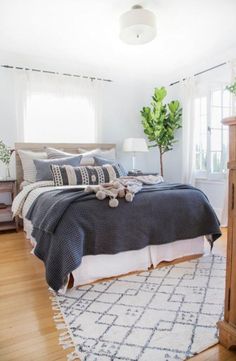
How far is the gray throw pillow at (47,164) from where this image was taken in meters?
3.45

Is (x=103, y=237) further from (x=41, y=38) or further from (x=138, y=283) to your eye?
(x=41, y=38)

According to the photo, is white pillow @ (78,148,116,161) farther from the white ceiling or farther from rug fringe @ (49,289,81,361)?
rug fringe @ (49,289,81,361)

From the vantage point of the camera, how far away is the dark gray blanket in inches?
77.4

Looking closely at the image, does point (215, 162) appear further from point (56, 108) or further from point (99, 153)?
point (56, 108)

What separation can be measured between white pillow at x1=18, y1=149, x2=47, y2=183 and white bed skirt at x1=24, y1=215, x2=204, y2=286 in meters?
1.85

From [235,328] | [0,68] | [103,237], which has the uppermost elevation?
[0,68]

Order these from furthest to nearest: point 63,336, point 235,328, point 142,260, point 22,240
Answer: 1. point 22,240
2. point 142,260
3. point 63,336
4. point 235,328

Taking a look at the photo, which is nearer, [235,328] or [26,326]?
[235,328]

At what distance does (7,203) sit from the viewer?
13.0 feet

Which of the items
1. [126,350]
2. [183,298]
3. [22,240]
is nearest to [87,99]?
[22,240]

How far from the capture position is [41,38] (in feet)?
11.3

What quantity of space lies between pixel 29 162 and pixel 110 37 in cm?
191

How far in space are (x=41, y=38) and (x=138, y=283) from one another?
3108mm

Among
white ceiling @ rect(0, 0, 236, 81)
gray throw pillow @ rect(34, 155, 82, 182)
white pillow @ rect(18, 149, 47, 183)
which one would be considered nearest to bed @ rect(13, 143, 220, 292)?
gray throw pillow @ rect(34, 155, 82, 182)
